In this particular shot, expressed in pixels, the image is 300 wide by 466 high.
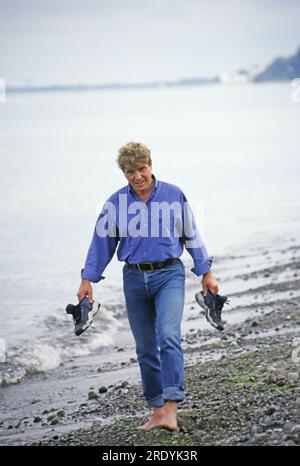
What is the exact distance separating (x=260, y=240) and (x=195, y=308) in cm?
708

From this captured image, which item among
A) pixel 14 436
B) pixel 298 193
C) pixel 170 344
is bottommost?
pixel 14 436

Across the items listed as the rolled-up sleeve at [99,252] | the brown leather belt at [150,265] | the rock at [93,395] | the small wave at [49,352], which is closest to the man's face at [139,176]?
the rolled-up sleeve at [99,252]

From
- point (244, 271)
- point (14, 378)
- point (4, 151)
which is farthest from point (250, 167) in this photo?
point (14, 378)

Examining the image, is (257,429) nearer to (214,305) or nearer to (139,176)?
(214,305)

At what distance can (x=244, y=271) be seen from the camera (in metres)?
17.4

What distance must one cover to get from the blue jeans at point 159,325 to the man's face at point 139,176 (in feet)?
2.16

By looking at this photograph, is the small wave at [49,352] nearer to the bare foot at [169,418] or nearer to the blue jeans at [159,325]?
the blue jeans at [159,325]

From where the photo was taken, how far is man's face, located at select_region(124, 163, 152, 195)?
7.68m

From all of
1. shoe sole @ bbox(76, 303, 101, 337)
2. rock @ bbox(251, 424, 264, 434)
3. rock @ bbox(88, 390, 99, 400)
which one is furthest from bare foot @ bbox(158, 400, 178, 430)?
rock @ bbox(88, 390, 99, 400)

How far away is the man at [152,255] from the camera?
7668 mm

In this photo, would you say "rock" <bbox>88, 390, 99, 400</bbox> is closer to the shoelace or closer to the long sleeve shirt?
the shoelace

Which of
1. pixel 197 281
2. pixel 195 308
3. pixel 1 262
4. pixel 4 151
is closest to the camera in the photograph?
pixel 195 308

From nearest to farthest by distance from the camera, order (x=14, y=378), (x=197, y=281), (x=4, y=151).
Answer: (x=14, y=378) → (x=197, y=281) → (x=4, y=151)
